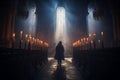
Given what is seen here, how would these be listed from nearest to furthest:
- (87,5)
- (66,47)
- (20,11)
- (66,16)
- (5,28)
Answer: (5,28), (20,11), (87,5), (66,47), (66,16)

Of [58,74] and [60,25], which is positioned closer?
[58,74]

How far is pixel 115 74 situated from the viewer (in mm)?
2559

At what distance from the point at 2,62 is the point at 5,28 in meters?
9.25

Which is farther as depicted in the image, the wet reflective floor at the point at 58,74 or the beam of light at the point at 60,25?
the beam of light at the point at 60,25

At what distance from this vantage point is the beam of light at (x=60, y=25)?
24102 millimetres

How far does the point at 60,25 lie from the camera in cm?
2511

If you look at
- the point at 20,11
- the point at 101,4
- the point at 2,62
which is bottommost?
the point at 2,62

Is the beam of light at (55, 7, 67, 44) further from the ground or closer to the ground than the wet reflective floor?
further from the ground

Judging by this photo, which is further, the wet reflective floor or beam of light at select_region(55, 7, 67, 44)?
beam of light at select_region(55, 7, 67, 44)

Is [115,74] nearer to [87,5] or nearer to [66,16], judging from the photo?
[87,5]

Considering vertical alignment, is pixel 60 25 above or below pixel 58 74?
above

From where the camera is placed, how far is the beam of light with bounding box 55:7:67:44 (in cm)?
2410

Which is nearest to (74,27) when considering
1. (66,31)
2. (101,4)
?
(66,31)

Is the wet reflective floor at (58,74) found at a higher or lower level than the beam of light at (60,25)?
lower
